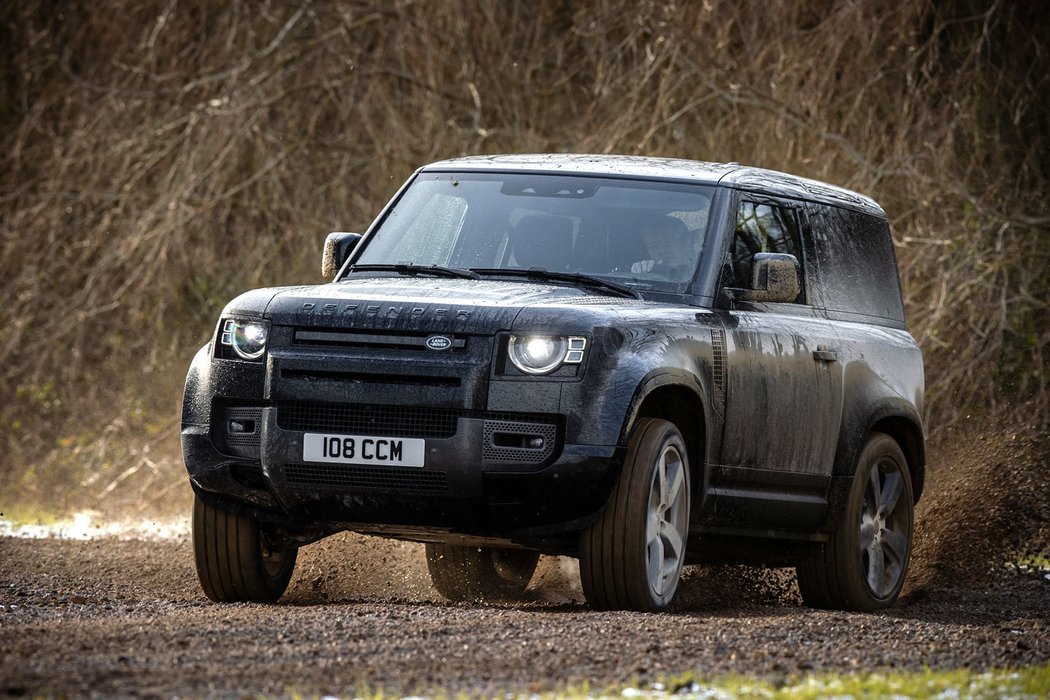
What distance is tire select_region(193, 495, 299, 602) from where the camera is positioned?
26.0 ft

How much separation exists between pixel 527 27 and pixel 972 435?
654 cm

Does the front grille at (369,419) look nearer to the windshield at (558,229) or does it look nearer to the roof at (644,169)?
the windshield at (558,229)

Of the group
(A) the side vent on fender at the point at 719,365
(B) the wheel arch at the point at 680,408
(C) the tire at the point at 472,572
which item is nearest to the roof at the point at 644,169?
Answer: (A) the side vent on fender at the point at 719,365

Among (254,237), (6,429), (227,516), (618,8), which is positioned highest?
(618,8)

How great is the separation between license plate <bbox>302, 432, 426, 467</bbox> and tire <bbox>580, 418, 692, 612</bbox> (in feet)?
2.61

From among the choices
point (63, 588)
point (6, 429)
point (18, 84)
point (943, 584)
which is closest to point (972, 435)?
point (943, 584)

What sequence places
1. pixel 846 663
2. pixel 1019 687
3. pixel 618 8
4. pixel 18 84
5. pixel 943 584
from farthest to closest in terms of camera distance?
pixel 18 84, pixel 618 8, pixel 943 584, pixel 846 663, pixel 1019 687

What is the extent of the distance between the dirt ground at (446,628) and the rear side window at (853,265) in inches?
61.3

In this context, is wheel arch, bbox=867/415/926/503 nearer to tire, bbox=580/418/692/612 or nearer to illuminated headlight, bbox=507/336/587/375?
A: tire, bbox=580/418/692/612

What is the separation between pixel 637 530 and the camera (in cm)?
736

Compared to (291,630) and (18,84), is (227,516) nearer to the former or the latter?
(291,630)

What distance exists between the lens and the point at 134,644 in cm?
609

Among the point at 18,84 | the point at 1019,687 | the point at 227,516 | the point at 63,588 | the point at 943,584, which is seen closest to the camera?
the point at 1019,687

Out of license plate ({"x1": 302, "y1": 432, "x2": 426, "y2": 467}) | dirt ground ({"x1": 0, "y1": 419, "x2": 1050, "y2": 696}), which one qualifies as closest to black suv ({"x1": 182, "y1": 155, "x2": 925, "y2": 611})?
license plate ({"x1": 302, "y1": 432, "x2": 426, "y2": 467})
